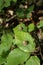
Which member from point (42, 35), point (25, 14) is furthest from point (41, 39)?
point (25, 14)

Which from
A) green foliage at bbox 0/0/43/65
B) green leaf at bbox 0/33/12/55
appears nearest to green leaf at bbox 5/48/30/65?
green foliage at bbox 0/0/43/65

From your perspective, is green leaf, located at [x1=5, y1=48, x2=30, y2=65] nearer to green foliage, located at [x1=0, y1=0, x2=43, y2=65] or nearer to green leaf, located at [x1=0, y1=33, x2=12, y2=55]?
green foliage, located at [x1=0, y1=0, x2=43, y2=65]

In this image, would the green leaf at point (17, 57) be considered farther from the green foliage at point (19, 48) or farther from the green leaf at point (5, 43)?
the green leaf at point (5, 43)

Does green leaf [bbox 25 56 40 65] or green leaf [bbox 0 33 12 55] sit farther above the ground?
green leaf [bbox 0 33 12 55]

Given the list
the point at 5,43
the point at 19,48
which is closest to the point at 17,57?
the point at 19,48

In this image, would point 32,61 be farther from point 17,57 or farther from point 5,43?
point 5,43

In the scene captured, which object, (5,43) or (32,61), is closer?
(32,61)

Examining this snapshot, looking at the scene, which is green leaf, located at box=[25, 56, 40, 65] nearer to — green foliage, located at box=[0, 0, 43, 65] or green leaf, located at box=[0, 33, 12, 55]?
green foliage, located at box=[0, 0, 43, 65]

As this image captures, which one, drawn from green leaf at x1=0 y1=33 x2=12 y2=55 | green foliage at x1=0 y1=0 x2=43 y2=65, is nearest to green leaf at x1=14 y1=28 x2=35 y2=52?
green foliage at x1=0 y1=0 x2=43 y2=65

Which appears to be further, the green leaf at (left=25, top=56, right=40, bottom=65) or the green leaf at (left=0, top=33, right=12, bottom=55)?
the green leaf at (left=0, top=33, right=12, bottom=55)

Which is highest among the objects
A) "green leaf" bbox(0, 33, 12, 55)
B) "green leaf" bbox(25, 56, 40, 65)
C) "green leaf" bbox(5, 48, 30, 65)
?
"green leaf" bbox(0, 33, 12, 55)
